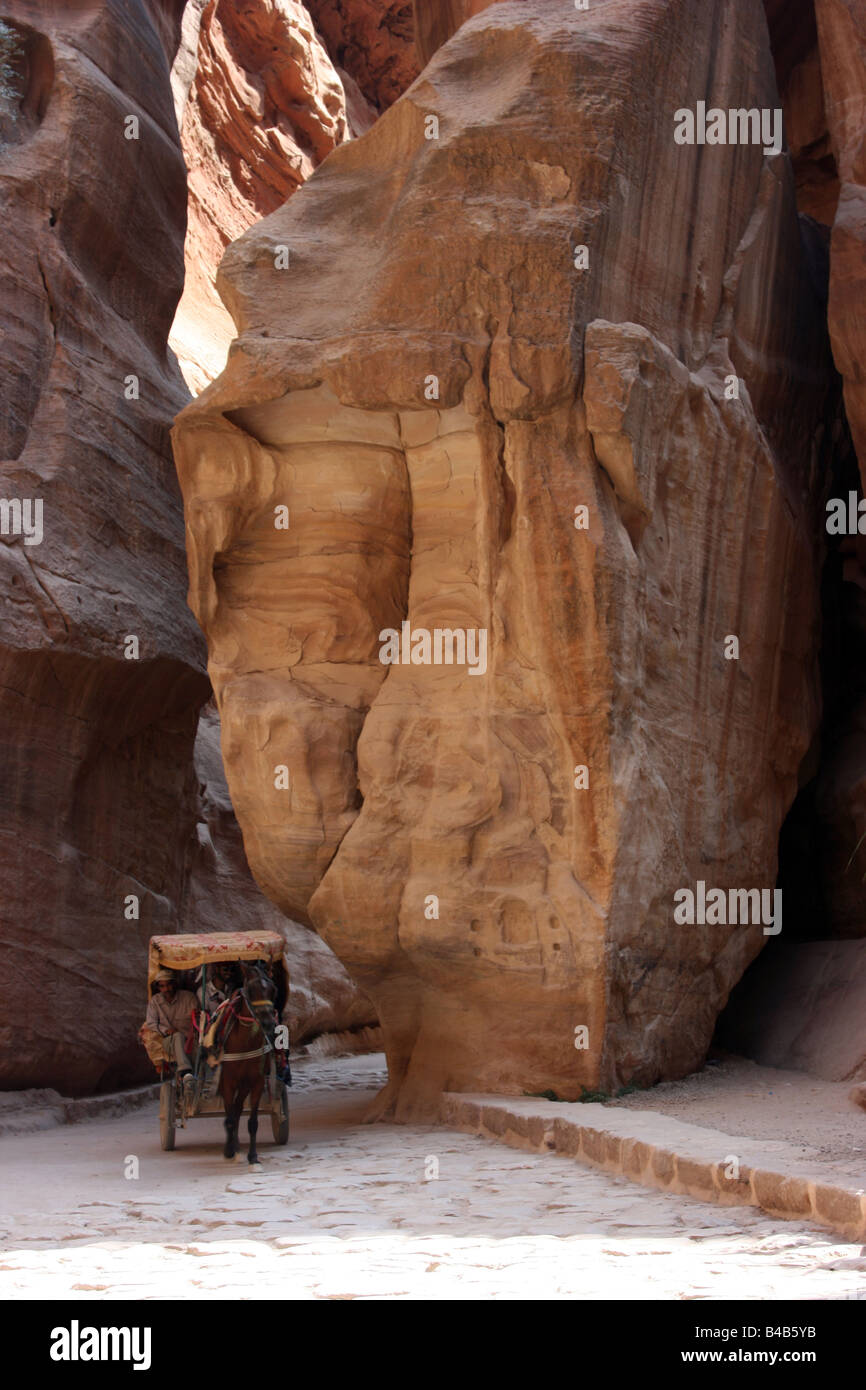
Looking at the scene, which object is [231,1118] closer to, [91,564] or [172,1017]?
[172,1017]

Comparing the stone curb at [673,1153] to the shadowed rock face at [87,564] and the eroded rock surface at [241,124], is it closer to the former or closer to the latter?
the shadowed rock face at [87,564]

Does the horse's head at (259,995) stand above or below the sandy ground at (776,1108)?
above

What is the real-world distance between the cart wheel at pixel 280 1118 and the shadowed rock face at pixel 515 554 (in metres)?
1.27

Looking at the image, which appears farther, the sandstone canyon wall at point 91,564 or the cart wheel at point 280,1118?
the sandstone canyon wall at point 91,564

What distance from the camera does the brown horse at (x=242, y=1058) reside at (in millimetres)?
8328

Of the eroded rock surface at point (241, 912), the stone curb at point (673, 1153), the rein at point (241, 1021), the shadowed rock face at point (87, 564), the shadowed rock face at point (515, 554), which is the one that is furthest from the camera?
the eroded rock surface at point (241, 912)

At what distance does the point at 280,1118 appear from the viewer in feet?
30.1

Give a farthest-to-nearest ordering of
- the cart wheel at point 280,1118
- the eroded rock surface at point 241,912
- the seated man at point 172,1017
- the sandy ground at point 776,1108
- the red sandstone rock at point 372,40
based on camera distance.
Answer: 1. the red sandstone rock at point 372,40
2. the eroded rock surface at point 241,912
3. the seated man at point 172,1017
4. the cart wheel at point 280,1118
5. the sandy ground at point 776,1108

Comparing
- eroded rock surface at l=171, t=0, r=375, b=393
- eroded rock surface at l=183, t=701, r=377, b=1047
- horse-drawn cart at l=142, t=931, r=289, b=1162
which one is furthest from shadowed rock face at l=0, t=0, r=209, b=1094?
eroded rock surface at l=171, t=0, r=375, b=393

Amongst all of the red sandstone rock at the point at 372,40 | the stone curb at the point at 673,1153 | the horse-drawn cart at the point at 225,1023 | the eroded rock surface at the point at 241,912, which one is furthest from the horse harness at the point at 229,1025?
the red sandstone rock at the point at 372,40

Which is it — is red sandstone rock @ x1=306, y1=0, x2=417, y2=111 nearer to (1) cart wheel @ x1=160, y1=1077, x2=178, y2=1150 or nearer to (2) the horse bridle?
(1) cart wheel @ x1=160, y1=1077, x2=178, y2=1150

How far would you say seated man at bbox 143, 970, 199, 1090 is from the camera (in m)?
9.28

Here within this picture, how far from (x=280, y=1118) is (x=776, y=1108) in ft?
10.7

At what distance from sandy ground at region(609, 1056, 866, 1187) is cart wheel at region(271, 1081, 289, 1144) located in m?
2.25
